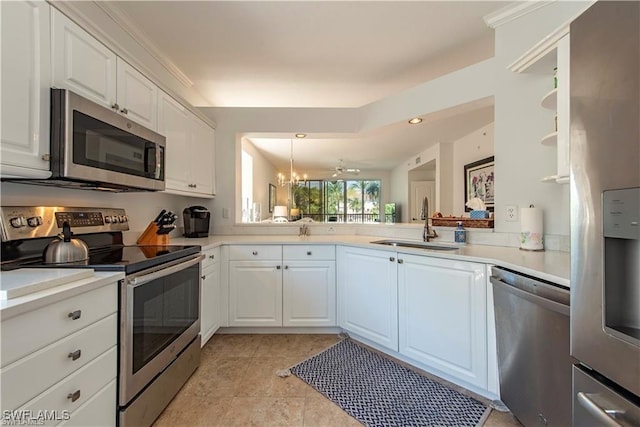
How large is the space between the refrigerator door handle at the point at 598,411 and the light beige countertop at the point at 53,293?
1638mm

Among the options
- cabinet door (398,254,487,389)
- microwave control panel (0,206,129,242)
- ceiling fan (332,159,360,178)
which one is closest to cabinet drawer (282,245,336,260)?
cabinet door (398,254,487,389)

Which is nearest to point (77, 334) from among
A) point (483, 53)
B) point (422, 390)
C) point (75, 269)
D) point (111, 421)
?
point (75, 269)

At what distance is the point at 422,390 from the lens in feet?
5.85

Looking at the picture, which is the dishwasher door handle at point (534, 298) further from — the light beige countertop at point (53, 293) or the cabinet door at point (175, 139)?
the cabinet door at point (175, 139)

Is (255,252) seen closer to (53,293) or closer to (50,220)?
(50,220)

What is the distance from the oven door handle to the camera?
1.33 meters

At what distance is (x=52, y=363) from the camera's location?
96cm

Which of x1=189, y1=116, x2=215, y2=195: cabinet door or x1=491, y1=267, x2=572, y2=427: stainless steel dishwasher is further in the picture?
x1=189, y1=116, x2=215, y2=195: cabinet door

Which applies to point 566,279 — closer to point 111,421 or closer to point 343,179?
point 111,421

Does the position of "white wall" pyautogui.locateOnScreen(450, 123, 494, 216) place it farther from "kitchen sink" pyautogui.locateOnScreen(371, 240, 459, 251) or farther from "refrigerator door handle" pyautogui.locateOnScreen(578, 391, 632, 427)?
"refrigerator door handle" pyautogui.locateOnScreen(578, 391, 632, 427)

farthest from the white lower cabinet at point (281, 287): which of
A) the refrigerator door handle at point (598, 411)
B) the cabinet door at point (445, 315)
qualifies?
the refrigerator door handle at point (598, 411)

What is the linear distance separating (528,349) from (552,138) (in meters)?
1.17

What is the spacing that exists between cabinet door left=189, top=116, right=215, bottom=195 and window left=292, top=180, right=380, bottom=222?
7136mm

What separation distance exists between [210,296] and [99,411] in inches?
45.9
